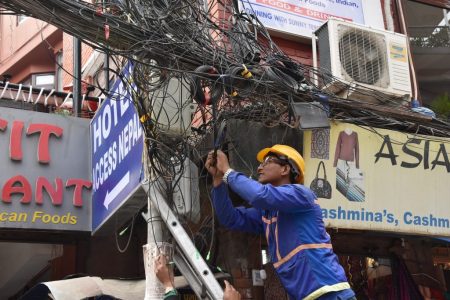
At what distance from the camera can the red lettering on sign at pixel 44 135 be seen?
739cm

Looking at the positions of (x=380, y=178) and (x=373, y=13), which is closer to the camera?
(x=380, y=178)

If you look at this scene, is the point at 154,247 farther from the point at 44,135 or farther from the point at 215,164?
the point at 44,135

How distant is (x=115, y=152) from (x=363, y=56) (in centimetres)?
323

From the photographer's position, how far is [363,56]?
25.3ft

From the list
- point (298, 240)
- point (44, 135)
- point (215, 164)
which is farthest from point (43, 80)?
point (298, 240)

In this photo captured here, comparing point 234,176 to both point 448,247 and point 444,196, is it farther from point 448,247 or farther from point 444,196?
point 448,247

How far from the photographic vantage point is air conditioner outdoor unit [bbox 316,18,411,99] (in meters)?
7.54

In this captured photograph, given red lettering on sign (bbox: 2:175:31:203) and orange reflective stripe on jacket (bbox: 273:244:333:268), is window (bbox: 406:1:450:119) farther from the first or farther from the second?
red lettering on sign (bbox: 2:175:31:203)

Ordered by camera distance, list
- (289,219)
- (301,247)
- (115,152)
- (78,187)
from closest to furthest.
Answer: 1. (301,247)
2. (289,219)
3. (115,152)
4. (78,187)

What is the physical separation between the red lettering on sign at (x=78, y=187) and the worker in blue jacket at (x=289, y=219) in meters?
2.54

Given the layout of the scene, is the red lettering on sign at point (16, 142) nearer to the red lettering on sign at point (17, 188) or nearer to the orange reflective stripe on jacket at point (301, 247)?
the red lettering on sign at point (17, 188)

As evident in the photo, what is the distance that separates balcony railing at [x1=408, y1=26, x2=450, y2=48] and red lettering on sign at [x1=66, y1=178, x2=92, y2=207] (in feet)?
20.3

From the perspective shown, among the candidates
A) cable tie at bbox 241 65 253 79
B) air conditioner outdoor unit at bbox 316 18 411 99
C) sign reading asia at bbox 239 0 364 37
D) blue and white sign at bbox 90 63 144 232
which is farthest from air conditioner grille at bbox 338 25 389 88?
blue and white sign at bbox 90 63 144 232

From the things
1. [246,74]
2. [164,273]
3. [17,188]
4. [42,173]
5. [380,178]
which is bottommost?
[164,273]
